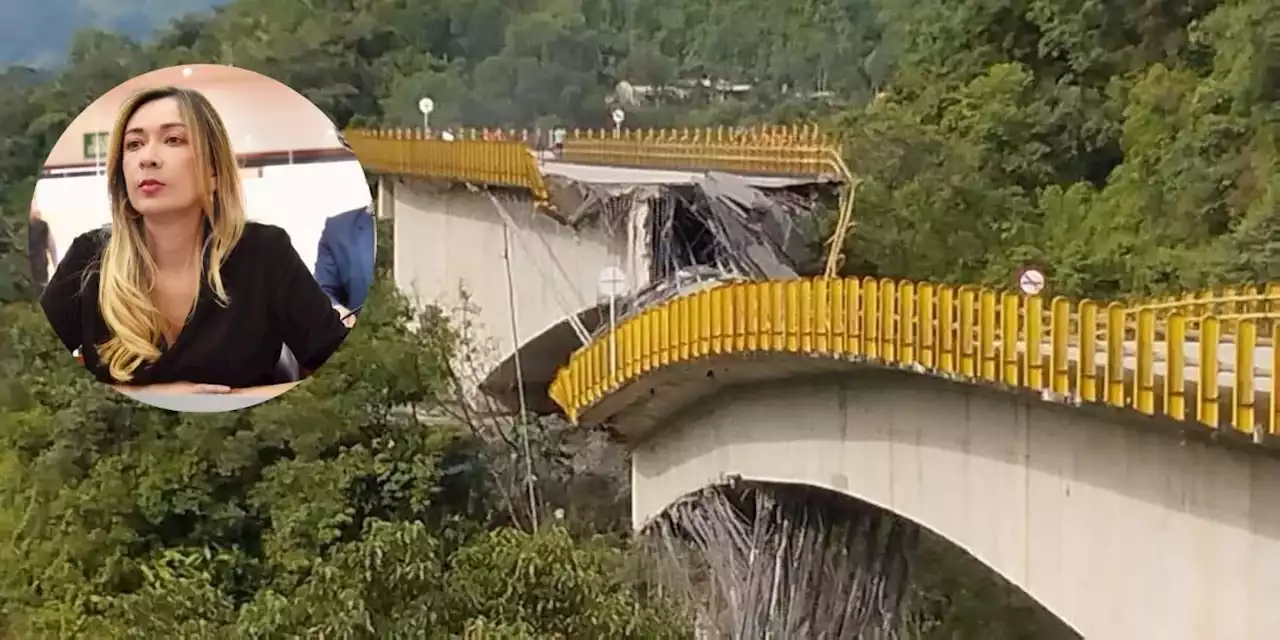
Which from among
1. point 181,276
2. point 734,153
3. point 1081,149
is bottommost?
point 181,276

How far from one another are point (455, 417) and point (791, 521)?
23.7 feet

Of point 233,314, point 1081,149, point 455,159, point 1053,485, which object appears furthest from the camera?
point 455,159

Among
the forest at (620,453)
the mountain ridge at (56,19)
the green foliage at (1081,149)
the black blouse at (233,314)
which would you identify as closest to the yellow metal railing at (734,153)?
the forest at (620,453)

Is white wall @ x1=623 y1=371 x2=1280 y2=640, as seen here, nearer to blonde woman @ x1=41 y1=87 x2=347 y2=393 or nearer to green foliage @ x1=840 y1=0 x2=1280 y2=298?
green foliage @ x1=840 y1=0 x2=1280 y2=298

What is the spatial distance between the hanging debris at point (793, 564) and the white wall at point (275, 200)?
889 cm

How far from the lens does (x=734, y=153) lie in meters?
23.0

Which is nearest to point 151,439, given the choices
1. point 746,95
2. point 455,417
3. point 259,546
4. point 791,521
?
point 259,546

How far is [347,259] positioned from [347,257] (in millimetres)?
10

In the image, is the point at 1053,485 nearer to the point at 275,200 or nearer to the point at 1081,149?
the point at 275,200

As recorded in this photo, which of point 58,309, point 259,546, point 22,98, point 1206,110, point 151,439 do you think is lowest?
point 259,546

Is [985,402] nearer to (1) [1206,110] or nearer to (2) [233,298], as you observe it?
(2) [233,298]

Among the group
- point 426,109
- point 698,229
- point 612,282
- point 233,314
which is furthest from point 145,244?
point 426,109

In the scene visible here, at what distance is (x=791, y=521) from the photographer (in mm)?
17438

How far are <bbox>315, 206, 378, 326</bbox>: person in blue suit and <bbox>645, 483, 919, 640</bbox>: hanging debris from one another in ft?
28.0
